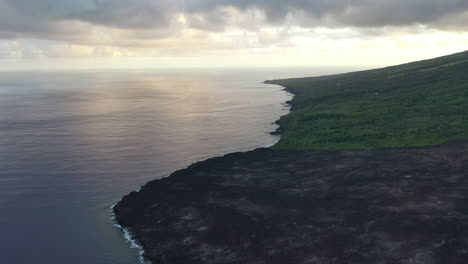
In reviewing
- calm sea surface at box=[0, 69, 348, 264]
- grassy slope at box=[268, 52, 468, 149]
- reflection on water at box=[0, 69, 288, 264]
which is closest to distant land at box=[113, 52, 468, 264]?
grassy slope at box=[268, 52, 468, 149]

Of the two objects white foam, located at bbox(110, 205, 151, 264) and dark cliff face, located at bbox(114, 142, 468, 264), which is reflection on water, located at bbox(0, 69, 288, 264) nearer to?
white foam, located at bbox(110, 205, 151, 264)

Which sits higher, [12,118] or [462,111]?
[12,118]

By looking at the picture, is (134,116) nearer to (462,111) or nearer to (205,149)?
(205,149)

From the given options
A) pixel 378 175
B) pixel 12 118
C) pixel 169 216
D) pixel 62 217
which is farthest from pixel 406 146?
pixel 12 118

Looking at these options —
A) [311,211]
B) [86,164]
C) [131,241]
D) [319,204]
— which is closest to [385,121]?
[319,204]

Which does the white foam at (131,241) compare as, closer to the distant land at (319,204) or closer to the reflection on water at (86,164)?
the distant land at (319,204)

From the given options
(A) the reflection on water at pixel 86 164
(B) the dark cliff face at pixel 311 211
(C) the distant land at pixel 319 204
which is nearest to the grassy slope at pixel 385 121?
(C) the distant land at pixel 319 204
